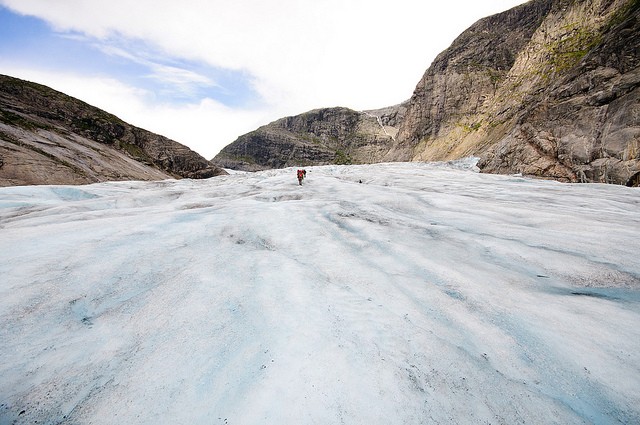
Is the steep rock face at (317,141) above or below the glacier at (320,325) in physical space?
above

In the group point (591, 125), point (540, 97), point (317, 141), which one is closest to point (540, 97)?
point (540, 97)

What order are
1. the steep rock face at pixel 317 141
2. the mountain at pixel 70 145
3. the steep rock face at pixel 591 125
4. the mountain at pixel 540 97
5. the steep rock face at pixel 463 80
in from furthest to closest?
1. the steep rock face at pixel 317 141
2. the steep rock face at pixel 463 80
3. the mountain at pixel 70 145
4. the mountain at pixel 540 97
5. the steep rock face at pixel 591 125

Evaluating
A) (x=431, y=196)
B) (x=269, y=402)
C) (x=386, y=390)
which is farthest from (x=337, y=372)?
(x=431, y=196)

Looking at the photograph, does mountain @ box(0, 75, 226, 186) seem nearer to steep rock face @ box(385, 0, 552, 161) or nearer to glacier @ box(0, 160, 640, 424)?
glacier @ box(0, 160, 640, 424)

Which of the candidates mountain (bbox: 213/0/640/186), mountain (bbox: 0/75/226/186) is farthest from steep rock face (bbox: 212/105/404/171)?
mountain (bbox: 0/75/226/186)

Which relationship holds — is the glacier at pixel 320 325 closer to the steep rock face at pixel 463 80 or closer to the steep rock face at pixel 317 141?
the steep rock face at pixel 463 80

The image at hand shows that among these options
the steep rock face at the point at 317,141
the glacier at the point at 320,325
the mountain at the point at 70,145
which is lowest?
the glacier at the point at 320,325

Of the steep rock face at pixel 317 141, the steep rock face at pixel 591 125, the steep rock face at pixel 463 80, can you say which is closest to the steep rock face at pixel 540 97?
the steep rock face at pixel 591 125
